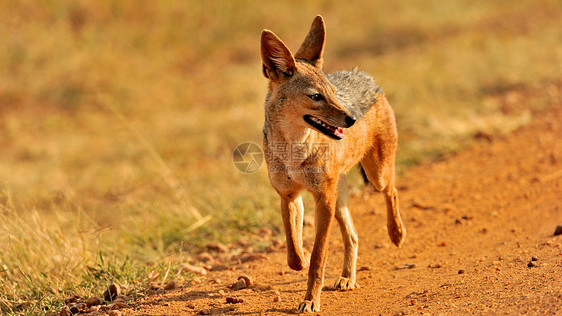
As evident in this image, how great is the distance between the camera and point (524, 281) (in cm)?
451

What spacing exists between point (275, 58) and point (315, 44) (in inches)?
17.5

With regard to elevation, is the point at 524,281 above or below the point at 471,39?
below

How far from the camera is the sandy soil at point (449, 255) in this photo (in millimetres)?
4512

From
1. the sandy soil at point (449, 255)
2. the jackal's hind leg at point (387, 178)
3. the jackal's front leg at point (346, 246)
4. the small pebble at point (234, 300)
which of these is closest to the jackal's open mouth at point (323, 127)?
the jackal's front leg at point (346, 246)

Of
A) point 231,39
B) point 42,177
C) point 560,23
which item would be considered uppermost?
point 560,23

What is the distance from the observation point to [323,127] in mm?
4562

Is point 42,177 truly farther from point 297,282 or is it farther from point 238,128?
point 297,282

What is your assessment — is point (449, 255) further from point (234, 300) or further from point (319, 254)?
point (234, 300)

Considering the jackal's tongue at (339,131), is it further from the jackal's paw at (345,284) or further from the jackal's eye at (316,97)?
the jackal's paw at (345,284)

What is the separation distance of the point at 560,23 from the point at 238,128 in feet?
29.4

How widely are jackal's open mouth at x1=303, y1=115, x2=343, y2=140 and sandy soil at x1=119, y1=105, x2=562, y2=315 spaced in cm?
126

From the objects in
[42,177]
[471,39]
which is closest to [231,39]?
[471,39]

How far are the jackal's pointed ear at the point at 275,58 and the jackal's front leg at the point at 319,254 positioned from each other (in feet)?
3.15

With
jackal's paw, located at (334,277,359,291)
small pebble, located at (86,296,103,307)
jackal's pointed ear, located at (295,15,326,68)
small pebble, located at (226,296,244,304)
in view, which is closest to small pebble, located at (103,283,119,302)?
Answer: small pebble, located at (86,296,103,307)
